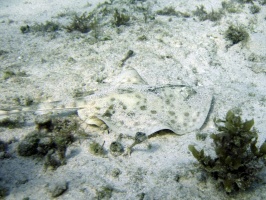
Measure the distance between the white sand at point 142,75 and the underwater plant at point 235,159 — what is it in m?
0.20

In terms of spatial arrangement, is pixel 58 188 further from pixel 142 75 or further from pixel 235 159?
pixel 142 75

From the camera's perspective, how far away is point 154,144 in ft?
13.1

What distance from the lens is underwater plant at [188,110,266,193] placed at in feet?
9.76

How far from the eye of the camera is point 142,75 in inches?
236

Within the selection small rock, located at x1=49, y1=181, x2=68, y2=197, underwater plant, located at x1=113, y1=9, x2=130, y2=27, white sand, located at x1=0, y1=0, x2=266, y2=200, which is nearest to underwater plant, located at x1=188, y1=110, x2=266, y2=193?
white sand, located at x1=0, y1=0, x2=266, y2=200

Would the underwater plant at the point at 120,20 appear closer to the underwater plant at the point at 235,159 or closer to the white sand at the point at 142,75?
the white sand at the point at 142,75

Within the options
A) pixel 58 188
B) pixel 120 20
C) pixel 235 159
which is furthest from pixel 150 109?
pixel 120 20

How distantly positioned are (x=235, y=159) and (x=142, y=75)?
3551 millimetres

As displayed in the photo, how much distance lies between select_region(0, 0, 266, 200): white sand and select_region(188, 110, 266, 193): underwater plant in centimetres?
20

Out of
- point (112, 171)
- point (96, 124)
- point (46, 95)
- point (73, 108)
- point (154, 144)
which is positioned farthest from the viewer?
point (46, 95)

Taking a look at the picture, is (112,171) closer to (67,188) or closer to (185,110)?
(67,188)

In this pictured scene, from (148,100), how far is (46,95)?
8.74ft

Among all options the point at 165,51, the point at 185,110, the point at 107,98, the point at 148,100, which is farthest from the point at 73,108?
the point at 165,51

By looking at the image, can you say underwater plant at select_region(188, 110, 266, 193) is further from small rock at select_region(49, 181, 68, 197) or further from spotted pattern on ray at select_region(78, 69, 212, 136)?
small rock at select_region(49, 181, 68, 197)
